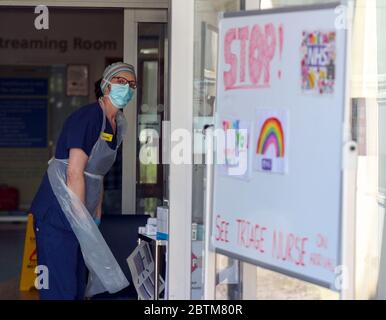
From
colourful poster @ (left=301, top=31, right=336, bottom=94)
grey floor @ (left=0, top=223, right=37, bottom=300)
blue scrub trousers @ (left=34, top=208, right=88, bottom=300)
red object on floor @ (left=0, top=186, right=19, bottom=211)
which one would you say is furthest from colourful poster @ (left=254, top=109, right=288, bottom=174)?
red object on floor @ (left=0, top=186, right=19, bottom=211)

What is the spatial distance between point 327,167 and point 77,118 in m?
1.97

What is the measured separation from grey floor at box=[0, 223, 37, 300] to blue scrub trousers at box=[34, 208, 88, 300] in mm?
1326

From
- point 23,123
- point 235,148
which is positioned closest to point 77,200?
point 235,148

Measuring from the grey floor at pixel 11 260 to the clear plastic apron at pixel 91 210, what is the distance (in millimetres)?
1312

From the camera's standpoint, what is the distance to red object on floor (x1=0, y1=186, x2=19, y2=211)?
986cm

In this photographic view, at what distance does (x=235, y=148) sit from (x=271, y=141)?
243 mm

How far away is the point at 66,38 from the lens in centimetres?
948

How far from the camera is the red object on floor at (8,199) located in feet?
32.3

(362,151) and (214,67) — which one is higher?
(214,67)

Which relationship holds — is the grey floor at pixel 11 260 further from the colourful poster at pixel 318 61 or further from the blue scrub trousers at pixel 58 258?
the colourful poster at pixel 318 61

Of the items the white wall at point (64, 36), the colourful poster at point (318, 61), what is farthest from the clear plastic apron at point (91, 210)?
the white wall at point (64, 36)
